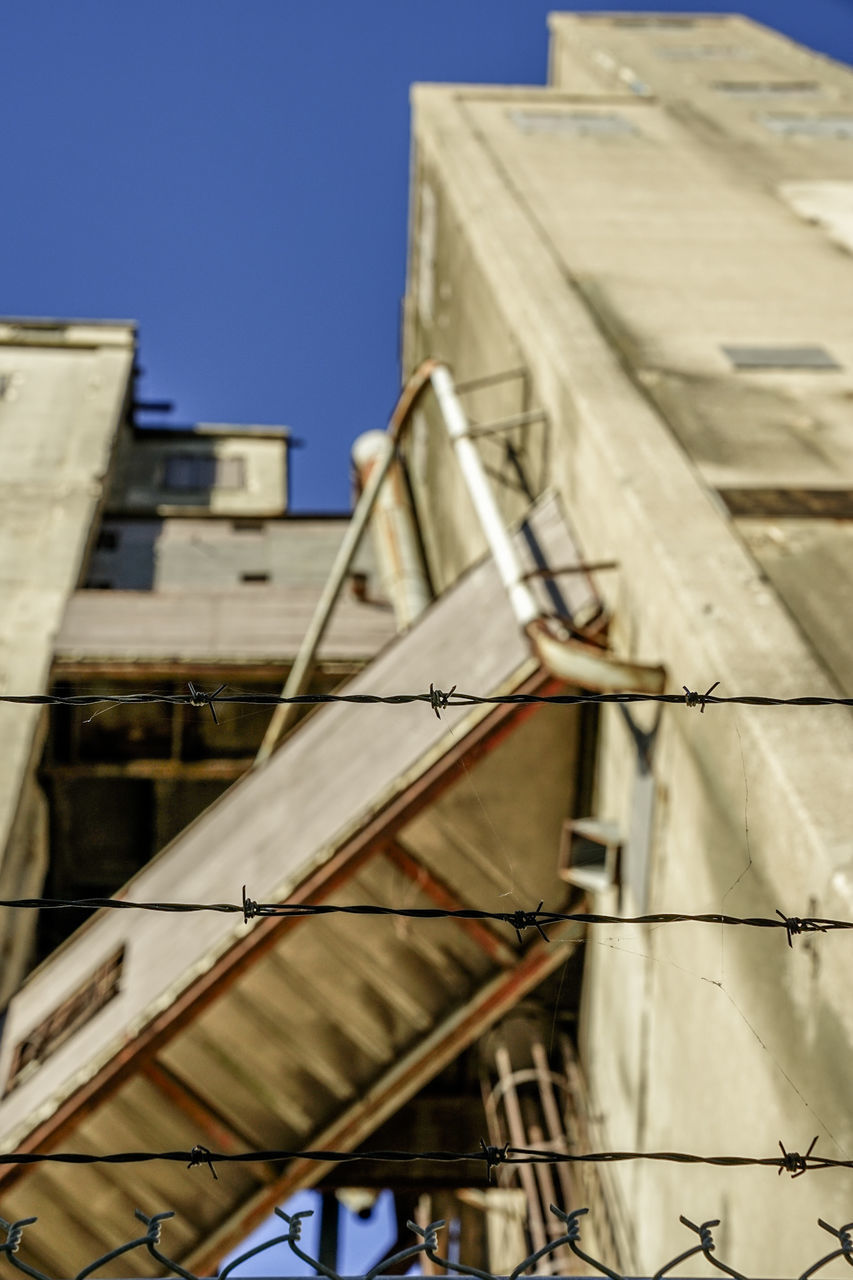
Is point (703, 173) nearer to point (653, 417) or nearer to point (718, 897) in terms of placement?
point (653, 417)

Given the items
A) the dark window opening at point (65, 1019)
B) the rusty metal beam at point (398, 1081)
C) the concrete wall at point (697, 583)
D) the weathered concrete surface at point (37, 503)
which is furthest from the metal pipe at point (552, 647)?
the weathered concrete surface at point (37, 503)

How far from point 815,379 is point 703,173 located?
754cm

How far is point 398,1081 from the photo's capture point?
799 centimetres

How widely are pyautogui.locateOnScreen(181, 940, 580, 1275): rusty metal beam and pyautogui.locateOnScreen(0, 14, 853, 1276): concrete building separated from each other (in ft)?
0.08

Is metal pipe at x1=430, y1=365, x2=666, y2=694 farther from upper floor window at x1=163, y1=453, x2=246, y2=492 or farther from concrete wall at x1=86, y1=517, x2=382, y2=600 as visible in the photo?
upper floor window at x1=163, y1=453, x2=246, y2=492

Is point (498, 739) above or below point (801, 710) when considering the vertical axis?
below

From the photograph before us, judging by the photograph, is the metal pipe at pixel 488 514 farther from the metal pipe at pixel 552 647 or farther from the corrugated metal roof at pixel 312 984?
the corrugated metal roof at pixel 312 984

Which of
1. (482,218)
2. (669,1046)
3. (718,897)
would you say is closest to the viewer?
(718,897)

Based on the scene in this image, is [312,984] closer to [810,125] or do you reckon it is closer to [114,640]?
[114,640]

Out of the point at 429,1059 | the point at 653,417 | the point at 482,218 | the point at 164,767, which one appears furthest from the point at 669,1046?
the point at 482,218

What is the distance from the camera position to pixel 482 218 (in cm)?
1431

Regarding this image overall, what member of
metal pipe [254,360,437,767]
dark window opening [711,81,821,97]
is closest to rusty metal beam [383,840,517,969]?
metal pipe [254,360,437,767]

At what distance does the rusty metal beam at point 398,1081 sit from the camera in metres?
7.84

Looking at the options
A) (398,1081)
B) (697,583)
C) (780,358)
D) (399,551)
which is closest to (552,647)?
(697,583)
